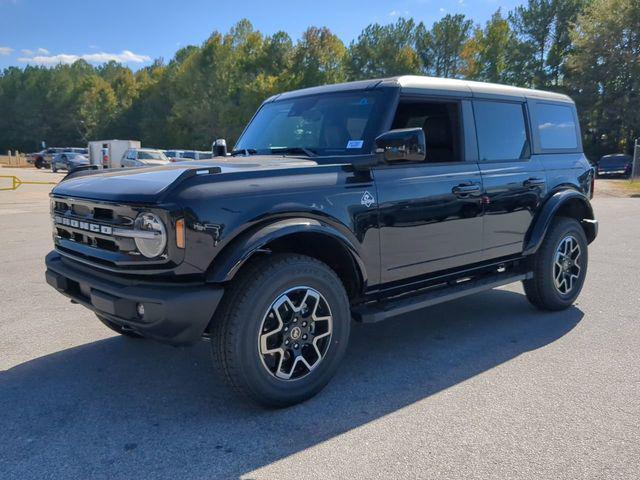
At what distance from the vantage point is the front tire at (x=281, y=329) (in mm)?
3074

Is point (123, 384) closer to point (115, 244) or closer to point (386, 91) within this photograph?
→ point (115, 244)

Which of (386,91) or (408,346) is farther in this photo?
(408,346)

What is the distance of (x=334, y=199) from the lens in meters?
3.45

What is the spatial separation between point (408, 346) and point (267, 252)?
5.79ft

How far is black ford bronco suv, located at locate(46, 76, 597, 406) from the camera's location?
2.98 metres

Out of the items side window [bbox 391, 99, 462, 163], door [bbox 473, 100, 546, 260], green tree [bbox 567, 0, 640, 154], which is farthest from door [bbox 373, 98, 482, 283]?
green tree [bbox 567, 0, 640, 154]

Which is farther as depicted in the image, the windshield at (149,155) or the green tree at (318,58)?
the green tree at (318,58)

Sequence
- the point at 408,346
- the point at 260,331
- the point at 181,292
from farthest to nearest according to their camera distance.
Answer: the point at 408,346
the point at 260,331
the point at 181,292

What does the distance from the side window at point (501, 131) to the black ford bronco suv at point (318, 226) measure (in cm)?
2

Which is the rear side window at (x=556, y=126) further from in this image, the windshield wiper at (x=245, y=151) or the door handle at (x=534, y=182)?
the windshield wiper at (x=245, y=151)

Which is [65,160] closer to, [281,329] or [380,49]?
[380,49]

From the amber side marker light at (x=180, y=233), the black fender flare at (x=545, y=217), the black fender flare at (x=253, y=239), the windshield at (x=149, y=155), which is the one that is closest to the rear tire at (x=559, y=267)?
the black fender flare at (x=545, y=217)

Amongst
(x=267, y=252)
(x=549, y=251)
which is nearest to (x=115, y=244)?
(x=267, y=252)

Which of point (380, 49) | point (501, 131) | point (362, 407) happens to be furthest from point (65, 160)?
point (362, 407)
